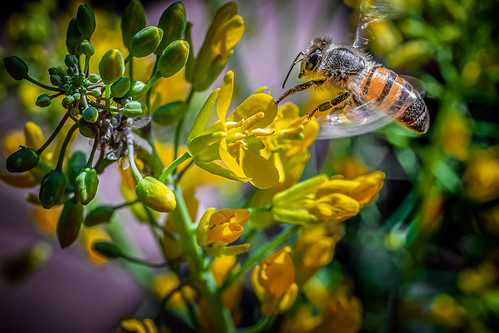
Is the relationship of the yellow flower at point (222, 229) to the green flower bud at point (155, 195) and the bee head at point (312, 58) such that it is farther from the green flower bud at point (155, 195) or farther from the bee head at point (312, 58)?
the bee head at point (312, 58)

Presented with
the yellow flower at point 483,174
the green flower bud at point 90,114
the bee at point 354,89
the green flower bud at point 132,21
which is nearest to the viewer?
the green flower bud at point 90,114

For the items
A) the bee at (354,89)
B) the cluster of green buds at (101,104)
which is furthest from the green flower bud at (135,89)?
the bee at (354,89)

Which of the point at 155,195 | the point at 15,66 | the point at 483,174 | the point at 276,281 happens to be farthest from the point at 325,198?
the point at 483,174

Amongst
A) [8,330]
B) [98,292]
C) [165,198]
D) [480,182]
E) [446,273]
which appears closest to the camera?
[165,198]

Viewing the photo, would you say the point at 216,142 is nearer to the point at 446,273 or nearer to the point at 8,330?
the point at 446,273

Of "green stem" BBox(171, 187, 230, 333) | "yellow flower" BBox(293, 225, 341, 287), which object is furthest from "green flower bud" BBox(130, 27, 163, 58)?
"yellow flower" BBox(293, 225, 341, 287)

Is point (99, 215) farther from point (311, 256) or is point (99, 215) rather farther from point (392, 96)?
point (392, 96)

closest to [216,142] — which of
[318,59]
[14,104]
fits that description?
[318,59]
